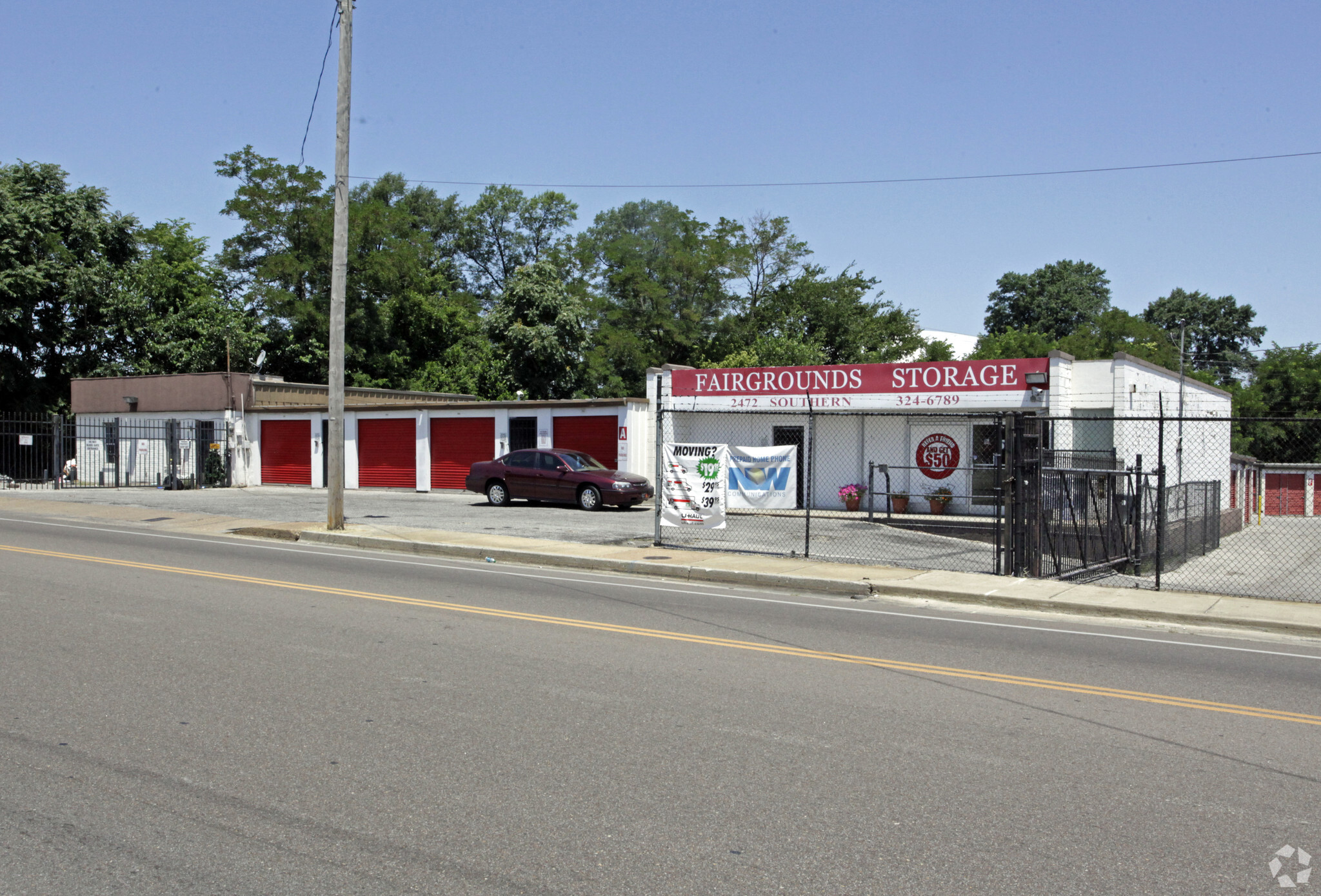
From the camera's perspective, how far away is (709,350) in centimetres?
6003

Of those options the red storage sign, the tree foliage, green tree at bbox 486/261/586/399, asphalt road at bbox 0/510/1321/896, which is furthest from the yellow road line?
the tree foliage

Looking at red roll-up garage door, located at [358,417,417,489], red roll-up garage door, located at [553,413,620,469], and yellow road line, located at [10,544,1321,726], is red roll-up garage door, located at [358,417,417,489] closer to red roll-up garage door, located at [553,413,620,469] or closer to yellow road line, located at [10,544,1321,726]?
red roll-up garage door, located at [553,413,620,469]

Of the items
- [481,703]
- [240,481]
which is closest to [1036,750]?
[481,703]

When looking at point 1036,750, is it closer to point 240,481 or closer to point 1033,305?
point 240,481

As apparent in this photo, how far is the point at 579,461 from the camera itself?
85.8 ft

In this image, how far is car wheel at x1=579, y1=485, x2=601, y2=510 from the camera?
25.1 m

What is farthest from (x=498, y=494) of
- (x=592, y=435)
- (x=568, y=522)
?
(x=568, y=522)

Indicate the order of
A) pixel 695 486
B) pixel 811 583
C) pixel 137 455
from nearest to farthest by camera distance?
1. pixel 811 583
2. pixel 695 486
3. pixel 137 455

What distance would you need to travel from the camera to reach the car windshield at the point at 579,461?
1020 inches

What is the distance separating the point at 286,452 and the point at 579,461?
1512 centimetres

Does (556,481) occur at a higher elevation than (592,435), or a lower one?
lower

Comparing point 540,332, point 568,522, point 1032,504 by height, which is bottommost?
point 568,522

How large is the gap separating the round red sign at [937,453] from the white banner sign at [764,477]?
10.7 m

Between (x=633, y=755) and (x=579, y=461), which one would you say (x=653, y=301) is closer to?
(x=579, y=461)
